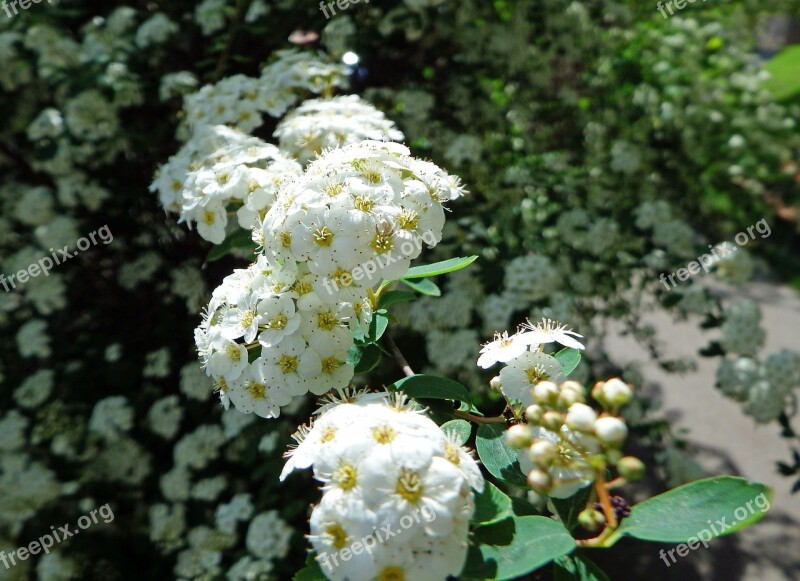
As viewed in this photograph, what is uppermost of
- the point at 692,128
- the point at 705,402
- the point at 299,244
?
the point at 299,244

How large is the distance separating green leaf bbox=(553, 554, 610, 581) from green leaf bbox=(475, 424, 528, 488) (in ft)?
0.42

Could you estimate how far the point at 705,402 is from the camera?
439 cm

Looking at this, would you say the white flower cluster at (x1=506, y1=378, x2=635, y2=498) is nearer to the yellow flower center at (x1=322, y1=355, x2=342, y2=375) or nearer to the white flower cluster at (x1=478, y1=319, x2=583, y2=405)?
the white flower cluster at (x1=478, y1=319, x2=583, y2=405)

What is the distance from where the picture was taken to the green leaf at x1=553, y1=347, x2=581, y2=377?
1188mm

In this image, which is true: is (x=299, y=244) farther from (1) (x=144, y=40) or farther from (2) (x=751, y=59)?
(2) (x=751, y=59)

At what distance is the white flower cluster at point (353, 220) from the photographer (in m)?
1.03

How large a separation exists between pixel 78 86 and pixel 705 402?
4121 millimetres

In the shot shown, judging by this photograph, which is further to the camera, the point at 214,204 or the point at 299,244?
the point at 214,204

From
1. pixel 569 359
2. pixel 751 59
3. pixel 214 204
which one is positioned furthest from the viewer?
pixel 751 59

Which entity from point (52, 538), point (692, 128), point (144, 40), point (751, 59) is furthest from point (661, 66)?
point (52, 538)

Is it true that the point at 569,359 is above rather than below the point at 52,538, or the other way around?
above

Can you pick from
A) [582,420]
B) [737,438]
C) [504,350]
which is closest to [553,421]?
[582,420]

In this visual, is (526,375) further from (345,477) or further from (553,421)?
(345,477)

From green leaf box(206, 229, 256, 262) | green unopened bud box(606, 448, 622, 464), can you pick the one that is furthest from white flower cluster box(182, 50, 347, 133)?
green unopened bud box(606, 448, 622, 464)
